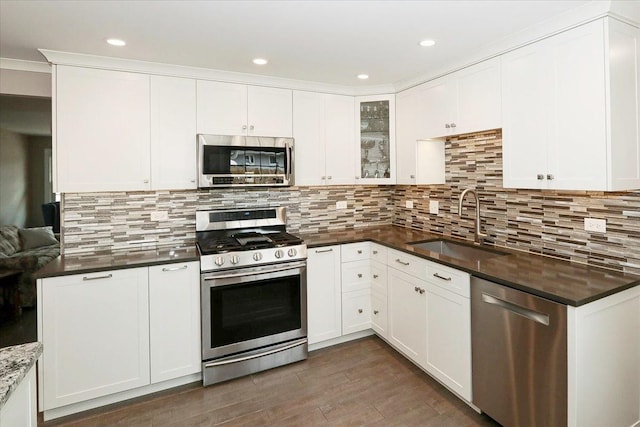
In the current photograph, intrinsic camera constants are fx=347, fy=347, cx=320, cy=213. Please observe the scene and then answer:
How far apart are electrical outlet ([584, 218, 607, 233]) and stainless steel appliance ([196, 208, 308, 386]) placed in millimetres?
1978

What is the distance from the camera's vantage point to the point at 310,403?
7.82ft

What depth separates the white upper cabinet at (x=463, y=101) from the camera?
8.14 ft

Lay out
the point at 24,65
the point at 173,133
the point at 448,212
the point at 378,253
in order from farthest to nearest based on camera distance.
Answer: the point at 448,212 → the point at 378,253 → the point at 173,133 → the point at 24,65

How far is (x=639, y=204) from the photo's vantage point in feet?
6.55

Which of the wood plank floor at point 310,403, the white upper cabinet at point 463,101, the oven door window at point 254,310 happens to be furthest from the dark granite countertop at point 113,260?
the white upper cabinet at point 463,101

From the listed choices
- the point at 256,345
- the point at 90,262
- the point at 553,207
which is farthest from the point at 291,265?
the point at 553,207

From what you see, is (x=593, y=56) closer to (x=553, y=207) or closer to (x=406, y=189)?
(x=553, y=207)

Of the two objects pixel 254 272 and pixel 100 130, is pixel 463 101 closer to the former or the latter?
pixel 254 272

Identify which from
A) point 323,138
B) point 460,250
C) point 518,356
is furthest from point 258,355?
point 323,138

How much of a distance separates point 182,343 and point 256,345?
555mm

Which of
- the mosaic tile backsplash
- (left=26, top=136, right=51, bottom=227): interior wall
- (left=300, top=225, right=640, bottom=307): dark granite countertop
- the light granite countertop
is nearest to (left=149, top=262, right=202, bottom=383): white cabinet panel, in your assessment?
the mosaic tile backsplash

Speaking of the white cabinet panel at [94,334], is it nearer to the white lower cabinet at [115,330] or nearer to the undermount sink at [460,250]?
the white lower cabinet at [115,330]

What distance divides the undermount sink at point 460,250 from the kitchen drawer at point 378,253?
0.25 meters

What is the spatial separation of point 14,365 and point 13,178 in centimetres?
660
